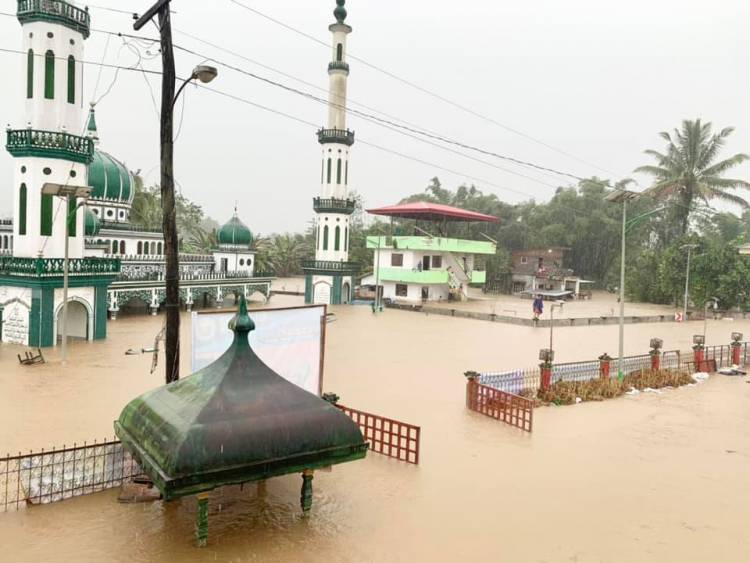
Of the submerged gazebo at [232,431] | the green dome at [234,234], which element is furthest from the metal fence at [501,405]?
the green dome at [234,234]

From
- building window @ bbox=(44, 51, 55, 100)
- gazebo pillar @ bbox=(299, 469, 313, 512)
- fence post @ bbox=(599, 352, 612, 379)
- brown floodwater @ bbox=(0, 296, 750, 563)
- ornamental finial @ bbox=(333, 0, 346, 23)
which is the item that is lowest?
brown floodwater @ bbox=(0, 296, 750, 563)

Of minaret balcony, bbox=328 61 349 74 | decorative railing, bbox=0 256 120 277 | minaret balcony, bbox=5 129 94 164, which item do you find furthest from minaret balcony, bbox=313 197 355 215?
minaret balcony, bbox=5 129 94 164

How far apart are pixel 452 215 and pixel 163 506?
43354 millimetres

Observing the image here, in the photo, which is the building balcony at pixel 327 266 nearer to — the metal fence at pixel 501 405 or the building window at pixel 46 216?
the building window at pixel 46 216

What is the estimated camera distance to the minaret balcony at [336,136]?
45.0m

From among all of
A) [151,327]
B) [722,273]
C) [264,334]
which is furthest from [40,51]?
[722,273]

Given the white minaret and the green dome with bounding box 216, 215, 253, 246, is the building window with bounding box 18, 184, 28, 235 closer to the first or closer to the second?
the white minaret

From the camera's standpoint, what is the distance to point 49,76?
2334 cm

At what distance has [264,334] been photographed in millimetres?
11164

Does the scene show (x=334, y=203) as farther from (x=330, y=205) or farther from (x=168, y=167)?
(x=168, y=167)

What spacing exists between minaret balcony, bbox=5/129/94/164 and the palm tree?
43368 mm

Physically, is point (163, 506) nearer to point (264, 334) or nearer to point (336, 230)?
point (264, 334)

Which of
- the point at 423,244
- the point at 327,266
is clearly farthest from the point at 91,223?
the point at 423,244

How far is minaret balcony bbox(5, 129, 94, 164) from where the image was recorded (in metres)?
23.0
